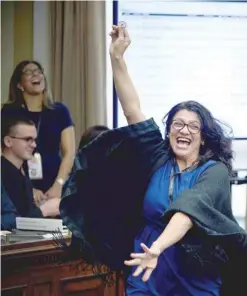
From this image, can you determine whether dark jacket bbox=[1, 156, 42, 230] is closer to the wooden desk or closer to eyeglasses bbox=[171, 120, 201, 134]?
Answer: the wooden desk

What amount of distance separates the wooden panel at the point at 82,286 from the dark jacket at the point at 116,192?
687 millimetres

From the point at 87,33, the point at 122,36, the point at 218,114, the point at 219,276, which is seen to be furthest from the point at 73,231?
the point at 87,33

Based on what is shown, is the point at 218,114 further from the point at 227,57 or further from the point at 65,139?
the point at 65,139

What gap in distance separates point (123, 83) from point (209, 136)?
280 mm

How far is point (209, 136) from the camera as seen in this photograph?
5.74 feet

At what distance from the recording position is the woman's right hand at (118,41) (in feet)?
5.90

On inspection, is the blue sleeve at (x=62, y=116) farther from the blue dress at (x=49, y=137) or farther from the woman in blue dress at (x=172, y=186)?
the woman in blue dress at (x=172, y=186)

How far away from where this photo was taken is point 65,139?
11.0 feet

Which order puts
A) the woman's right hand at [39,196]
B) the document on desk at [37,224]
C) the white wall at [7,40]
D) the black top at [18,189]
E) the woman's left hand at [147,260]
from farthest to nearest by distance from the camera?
the white wall at [7,40] → the woman's right hand at [39,196] → the black top at [18,189] → the document on desk at [37,224] → the woman's left hand at [147,260]

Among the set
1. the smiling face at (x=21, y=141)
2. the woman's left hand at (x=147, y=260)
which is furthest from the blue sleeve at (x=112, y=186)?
the smiling face at (x=21, y=141)

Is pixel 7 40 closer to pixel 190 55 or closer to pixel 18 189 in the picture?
pixel 190 55

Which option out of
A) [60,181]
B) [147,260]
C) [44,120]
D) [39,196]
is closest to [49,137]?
[44,120]

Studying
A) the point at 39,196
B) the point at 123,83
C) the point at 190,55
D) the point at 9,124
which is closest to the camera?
the point at 123,83

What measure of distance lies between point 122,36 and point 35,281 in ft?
3.41
